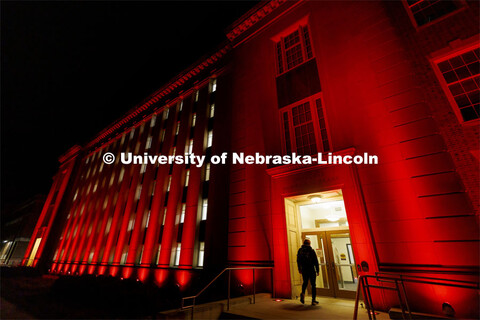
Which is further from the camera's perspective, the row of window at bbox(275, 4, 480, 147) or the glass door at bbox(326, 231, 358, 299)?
the glass door at bbox(326, 231, 358, 299)

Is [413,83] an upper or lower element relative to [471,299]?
upper

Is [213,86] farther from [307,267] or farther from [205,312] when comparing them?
[205,312]

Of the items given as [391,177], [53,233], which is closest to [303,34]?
[391,177]

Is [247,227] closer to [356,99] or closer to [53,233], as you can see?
[356,99]

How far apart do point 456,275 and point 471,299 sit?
0.55 metres

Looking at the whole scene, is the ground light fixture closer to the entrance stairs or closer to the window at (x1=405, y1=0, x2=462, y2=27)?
the entrance stairs

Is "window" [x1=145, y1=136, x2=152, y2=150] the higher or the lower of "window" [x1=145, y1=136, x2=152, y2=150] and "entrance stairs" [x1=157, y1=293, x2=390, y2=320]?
the higher

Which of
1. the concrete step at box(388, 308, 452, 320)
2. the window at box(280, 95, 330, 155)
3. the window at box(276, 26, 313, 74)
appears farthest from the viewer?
the window at box(276, 26, 313, 74)

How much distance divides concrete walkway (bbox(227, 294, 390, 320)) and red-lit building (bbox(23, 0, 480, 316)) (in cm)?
96

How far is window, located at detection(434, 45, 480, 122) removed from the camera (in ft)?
21.6

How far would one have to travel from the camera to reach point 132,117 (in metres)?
26.0

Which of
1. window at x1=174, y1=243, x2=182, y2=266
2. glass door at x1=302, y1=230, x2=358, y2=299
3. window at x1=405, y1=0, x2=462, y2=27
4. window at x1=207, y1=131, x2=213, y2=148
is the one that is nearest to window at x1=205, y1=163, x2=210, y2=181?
window at x1=207, y1=131, x2=213, y2=148

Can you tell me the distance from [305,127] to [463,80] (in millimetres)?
5364

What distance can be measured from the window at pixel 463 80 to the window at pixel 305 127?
405cm
